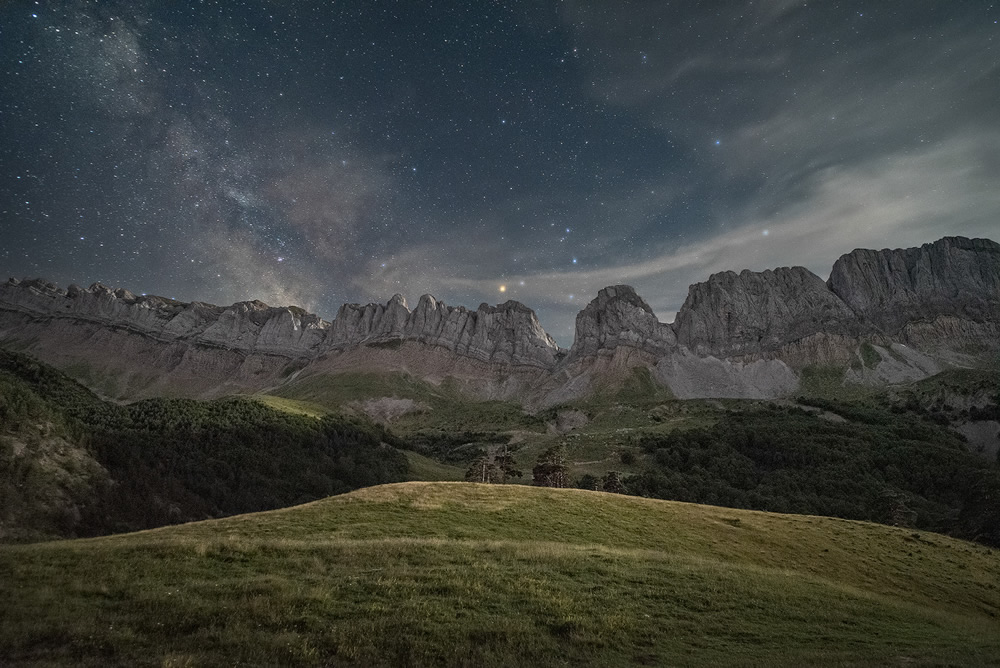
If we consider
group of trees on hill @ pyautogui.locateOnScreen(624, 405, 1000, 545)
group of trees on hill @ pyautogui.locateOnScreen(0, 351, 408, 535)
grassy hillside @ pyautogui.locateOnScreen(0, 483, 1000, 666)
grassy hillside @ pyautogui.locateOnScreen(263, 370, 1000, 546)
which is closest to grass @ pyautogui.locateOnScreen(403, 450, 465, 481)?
grassy hillside @ pyautogui.locateOnScreen(263, 370, 1000, 546)

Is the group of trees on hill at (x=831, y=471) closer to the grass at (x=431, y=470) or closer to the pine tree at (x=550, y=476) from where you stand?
the pine tree at (x=550, y=476)

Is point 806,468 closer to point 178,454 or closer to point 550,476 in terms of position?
point 550,476

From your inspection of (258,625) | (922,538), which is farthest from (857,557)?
(258,625)

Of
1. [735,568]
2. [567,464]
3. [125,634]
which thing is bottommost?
[567,464]

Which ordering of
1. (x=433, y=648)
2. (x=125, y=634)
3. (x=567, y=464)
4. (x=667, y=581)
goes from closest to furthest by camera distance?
(x=125, y=634) < (x=433, y=648) < (x=667, y=581) < (x=567, y=464)

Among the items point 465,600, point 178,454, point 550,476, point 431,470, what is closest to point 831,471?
point 550,476

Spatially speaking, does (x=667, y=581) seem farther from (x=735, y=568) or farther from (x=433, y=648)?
(x=433, y=648)

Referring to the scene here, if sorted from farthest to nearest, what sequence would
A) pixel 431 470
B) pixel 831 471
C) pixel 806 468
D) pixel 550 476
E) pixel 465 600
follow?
pixel 431 470, pixel 806 468, pixel 831 471, pixel 550 476, pixel 465 600

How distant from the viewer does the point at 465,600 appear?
18.8 m

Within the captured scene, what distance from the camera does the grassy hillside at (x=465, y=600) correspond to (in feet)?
47.1

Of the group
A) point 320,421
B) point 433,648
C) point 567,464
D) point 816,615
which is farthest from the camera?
point 320,421

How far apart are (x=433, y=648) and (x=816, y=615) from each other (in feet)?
60.4

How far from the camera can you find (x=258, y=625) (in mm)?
15242

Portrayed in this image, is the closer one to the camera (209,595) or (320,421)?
(209,595)
